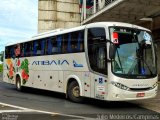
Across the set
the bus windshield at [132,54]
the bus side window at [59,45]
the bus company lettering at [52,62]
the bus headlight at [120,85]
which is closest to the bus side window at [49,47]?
the bus company lettering at [52,62]

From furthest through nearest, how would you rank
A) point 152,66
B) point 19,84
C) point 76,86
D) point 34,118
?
point 19,84 → point 76,86 → point 152,66 → point 34,118

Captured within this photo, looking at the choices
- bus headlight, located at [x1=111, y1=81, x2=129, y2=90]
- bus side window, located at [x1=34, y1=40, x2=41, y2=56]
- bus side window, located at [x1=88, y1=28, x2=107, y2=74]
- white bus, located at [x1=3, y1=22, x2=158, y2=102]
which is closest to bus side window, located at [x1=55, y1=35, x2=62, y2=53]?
white bus, located at [x1=3, y1=22, x2=158, y2=102]

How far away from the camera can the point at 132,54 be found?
1362 centimetres

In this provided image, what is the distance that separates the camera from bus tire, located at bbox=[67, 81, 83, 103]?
1529 centimetres

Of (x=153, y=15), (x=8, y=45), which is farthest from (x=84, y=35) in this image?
(x=153, y=15)

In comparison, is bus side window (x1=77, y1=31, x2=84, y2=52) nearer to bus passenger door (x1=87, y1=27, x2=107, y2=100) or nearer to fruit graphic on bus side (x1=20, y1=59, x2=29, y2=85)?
bus passenger door (x1=87, y1=27, x2=107, y2=100)

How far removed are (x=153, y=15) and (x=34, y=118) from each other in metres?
17.2

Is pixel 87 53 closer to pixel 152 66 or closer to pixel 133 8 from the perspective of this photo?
pixel 152 66

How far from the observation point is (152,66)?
1401 cm

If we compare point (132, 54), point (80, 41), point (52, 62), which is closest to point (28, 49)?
point (52, 62)

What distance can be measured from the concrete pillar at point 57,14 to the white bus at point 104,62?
89.4ft

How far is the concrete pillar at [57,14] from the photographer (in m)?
44.3

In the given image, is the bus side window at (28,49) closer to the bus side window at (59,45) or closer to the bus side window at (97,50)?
the bus side window at (59,45)

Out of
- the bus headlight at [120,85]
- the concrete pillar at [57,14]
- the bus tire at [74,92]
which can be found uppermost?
the concrete pillar at [57,14]
